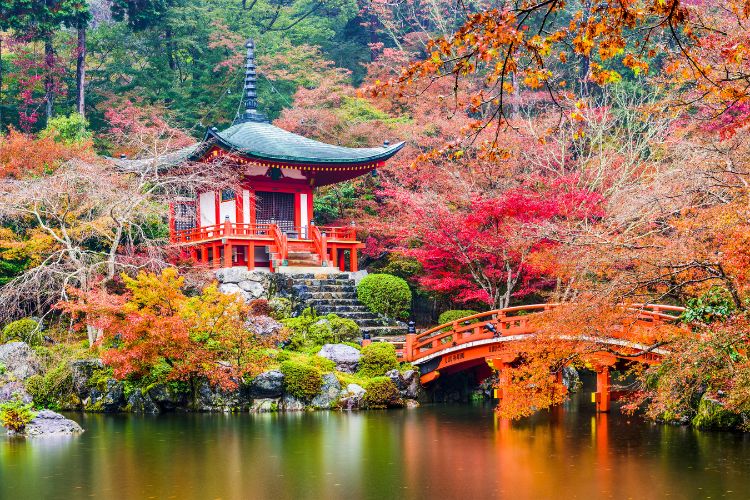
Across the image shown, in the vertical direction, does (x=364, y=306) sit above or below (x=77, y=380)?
above

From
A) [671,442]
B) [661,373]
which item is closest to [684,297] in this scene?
[661,373]

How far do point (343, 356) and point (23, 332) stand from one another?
682 cm

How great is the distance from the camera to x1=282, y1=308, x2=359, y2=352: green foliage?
63.3 feet

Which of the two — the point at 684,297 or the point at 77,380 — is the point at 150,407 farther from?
→ the point at 684,297

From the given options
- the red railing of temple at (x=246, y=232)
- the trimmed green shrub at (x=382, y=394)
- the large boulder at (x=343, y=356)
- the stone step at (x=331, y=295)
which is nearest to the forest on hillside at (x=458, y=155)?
the red railing of temple at (x=246, y=232)

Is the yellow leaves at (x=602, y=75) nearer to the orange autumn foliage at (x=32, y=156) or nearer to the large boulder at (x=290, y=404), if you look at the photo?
the large boulder at (x=290, y=404)

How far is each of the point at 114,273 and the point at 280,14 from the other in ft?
65.2

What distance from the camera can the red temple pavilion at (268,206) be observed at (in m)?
22.4

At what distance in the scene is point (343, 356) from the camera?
723 inches

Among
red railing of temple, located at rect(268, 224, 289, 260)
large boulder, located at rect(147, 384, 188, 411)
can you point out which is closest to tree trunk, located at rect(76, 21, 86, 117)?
red railing of temple, located at rect(268, 224, 289, 260)

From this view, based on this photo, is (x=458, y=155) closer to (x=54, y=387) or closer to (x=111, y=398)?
(x=111, y=398)

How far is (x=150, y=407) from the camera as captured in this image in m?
17.4

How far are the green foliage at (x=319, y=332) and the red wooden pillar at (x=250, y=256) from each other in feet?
8.33

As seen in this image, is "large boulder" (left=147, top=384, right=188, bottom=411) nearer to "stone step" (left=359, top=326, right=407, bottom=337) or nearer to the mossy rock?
"stone step" (left=359, top=326, right=407, bottom=337)
